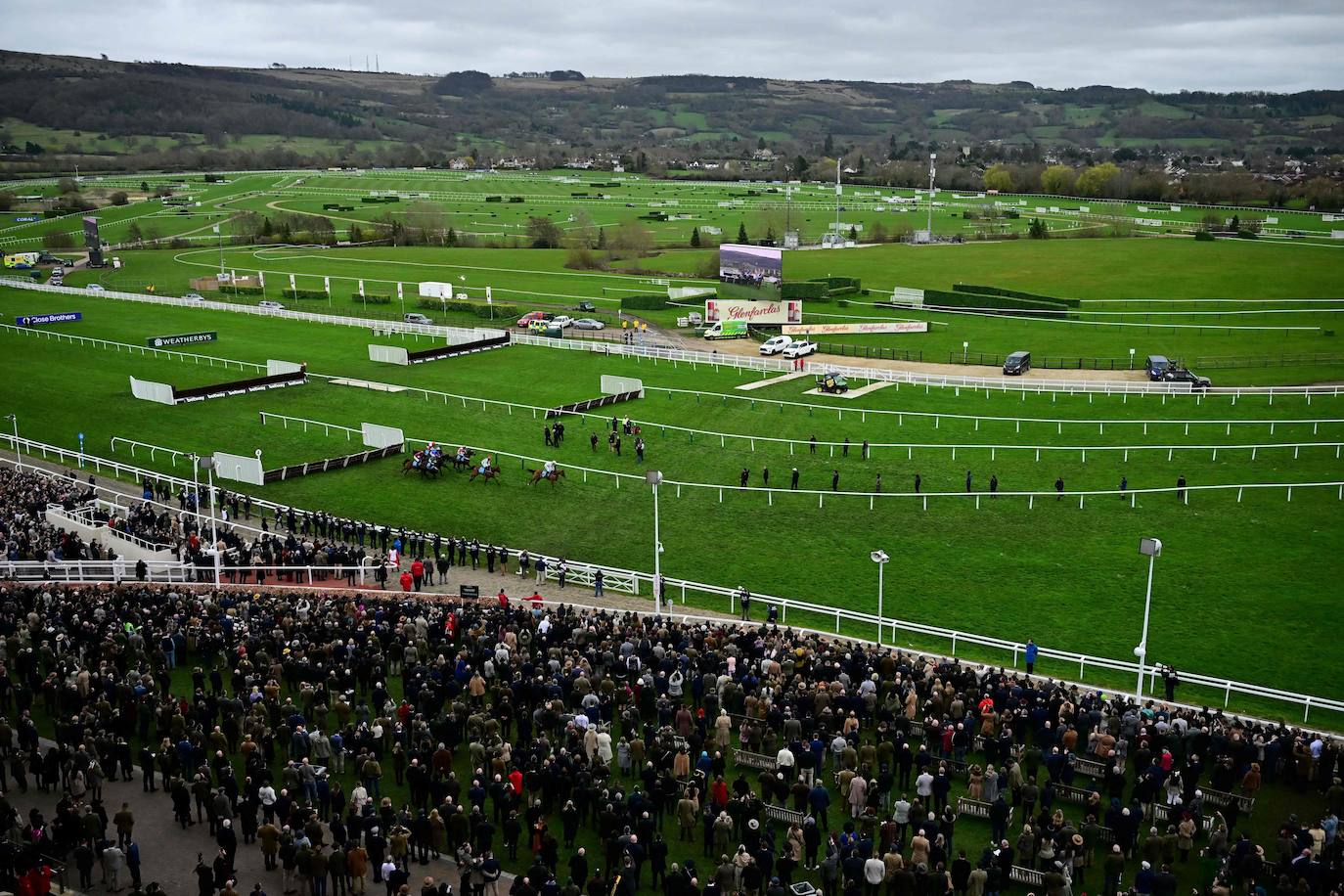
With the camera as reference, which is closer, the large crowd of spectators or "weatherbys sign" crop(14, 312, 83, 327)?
the large crowd of spectators

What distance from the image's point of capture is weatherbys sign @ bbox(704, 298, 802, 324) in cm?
7119

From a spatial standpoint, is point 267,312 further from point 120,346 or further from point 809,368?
point 809,368

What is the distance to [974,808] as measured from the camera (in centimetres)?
1783

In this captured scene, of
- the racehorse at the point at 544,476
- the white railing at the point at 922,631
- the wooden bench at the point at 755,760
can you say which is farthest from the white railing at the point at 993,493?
the wooden bench at the point at 755,760

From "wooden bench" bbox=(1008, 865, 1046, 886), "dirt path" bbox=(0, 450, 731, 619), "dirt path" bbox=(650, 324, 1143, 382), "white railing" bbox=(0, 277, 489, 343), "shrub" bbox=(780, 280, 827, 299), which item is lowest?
"dirt path" bbox=(0, 450, 731, 619)

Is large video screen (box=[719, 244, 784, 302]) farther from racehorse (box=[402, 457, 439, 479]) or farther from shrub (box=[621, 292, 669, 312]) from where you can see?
racehorse (box=[402, 457, 439, 479])

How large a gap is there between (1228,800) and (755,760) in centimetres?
709

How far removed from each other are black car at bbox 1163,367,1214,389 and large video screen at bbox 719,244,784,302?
92.6 feet

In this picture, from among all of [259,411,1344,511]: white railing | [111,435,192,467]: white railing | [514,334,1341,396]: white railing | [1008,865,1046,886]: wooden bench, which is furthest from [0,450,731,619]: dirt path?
[514,334,1341,396]: white railing

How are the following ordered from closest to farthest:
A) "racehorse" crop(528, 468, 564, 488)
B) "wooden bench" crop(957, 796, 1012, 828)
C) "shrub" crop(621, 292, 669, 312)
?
"wooden bench" crop(957, 796, 1012, 828) < "racehorse" crop(528, 468, 564, 488) < "shrub" crop(621, 292, 669, 312)

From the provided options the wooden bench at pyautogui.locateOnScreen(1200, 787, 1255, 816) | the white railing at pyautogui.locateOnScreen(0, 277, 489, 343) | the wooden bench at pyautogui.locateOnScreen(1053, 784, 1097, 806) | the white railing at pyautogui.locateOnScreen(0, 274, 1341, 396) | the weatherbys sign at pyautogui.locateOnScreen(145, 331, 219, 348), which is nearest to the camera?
the wooden bench at pyautogui.locateOnScreen(1200, 787, 1255, 816)

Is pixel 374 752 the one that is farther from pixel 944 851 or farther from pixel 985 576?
pixel 985 576

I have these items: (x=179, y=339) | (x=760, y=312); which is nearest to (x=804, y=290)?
(x=760, y=312)

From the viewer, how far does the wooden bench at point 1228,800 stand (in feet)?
57.2
